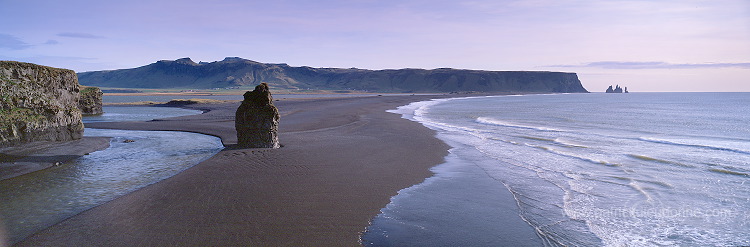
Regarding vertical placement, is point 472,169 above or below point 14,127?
below

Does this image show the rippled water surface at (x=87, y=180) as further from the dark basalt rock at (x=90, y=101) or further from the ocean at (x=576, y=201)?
the dark basalt rock at (x=90, y=101)

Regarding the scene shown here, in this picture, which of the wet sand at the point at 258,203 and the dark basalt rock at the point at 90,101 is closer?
the wet sand at the point at 258,203

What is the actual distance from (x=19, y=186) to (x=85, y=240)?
17.6 feet

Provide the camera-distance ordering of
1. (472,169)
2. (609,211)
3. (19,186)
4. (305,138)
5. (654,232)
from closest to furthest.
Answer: (654,232)
(609,211)
(19,186)
(472,169)
(305,138)

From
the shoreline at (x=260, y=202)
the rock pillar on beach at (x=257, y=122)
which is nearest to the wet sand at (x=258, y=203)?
the shoreline at (x=260, y=202)

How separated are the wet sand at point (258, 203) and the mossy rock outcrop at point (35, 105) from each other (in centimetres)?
758

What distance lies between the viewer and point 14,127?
1487 cm

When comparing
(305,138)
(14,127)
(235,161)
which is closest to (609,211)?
(235,161)

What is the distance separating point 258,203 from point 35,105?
1321cm

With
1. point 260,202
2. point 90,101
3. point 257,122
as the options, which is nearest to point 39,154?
point 257,122

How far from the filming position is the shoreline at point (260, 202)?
6.70 m

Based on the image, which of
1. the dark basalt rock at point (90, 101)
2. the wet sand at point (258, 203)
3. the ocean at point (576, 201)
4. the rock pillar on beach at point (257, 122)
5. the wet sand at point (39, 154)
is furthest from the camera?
the dark basalt rock at point (90, 101)

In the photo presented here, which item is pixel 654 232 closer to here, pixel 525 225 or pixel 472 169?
pixel 525 225

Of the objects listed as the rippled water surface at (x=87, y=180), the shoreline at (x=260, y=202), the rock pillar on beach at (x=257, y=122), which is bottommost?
the rippled water surface at (x=87, y=180)
